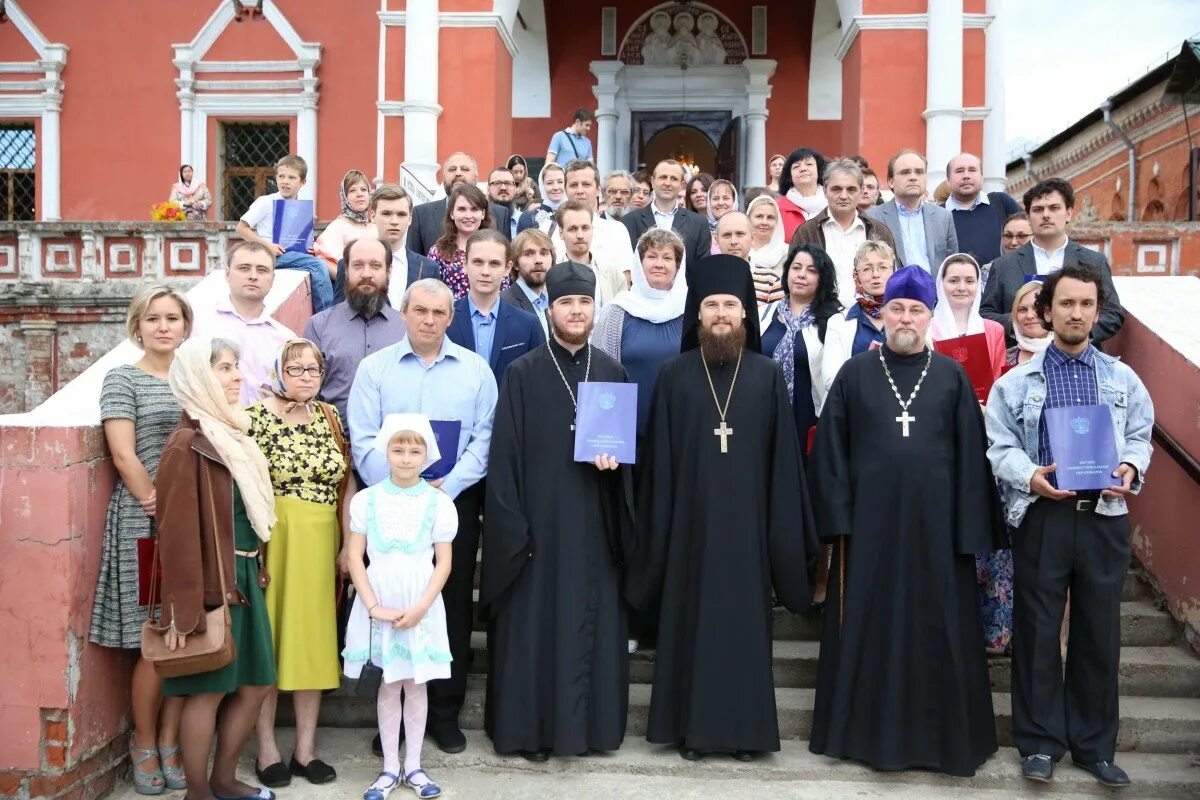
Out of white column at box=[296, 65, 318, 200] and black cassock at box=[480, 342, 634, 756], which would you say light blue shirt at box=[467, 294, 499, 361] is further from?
white column at box=[296, 65, 318, 200]

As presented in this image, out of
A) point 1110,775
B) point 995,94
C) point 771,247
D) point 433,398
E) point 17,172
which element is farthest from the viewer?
point 17,172

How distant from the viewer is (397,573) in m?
4.29

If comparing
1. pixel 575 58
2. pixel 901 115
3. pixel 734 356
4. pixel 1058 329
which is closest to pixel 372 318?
pixel 734 356

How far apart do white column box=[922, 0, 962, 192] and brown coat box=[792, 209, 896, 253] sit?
6.69m

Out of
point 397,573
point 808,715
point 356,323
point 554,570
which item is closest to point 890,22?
point 356,323

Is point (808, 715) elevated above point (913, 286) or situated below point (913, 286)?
below

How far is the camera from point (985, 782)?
449cm

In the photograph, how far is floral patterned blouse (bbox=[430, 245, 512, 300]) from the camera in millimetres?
6031

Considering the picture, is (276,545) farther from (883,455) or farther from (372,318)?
(883,455)

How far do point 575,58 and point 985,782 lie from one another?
48.9 feet

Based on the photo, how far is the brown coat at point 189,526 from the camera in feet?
12.9

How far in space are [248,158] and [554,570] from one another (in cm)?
1372

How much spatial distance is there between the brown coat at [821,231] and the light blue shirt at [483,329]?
78.5 inches

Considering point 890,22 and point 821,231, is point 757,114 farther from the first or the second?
point 821,231
